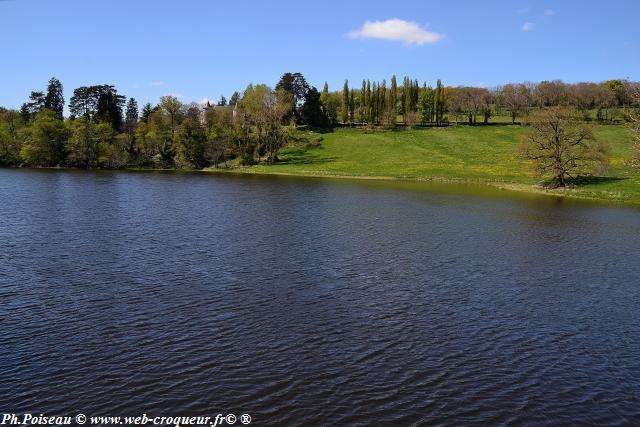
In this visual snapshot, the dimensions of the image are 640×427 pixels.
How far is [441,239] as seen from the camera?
141 feet

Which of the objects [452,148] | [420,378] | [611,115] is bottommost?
[420,378]

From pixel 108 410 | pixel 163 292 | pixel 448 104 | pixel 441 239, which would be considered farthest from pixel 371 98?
pixel 108 410

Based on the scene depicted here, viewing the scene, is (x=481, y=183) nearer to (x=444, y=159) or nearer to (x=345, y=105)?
(x=444, y=159)

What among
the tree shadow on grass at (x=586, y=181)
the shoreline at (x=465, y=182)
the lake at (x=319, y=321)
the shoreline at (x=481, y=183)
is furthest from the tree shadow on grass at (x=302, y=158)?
the lake at (x=319, y=321)

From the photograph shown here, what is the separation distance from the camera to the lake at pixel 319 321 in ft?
52.2

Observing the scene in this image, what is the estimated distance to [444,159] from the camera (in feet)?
412

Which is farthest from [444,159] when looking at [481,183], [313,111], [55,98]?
[55,98]

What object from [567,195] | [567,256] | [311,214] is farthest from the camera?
[567,195]

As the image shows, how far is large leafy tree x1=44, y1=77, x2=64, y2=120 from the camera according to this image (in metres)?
177

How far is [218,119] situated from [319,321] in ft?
439

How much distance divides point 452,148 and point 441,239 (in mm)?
101014

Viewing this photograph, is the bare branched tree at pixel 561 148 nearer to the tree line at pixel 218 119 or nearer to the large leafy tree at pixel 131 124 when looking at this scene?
the tree line at pixel 218 119

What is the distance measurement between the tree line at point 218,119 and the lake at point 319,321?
8697 cm

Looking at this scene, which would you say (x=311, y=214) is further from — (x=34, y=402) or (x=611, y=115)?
(x=611, y=115)
